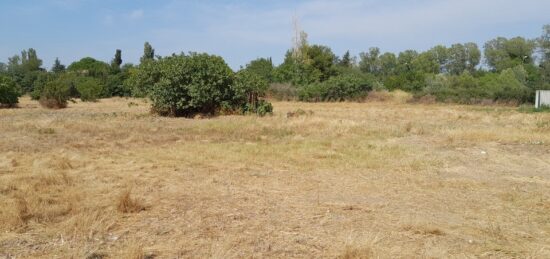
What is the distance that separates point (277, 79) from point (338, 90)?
856cm

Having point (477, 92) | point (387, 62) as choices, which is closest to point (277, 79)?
point (477, 92)

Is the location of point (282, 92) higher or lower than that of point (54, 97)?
higher

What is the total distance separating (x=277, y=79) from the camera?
39719mm

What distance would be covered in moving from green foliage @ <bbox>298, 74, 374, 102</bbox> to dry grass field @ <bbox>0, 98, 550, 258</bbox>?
20.7 metres

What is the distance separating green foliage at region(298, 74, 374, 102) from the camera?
3206cm

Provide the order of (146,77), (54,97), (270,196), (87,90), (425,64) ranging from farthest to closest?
(425,64)
(87,90)
(54,97)
(146,77)
(270,196)

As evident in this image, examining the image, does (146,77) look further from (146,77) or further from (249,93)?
(249,93)

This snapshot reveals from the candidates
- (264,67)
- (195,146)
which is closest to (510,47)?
(264,67)

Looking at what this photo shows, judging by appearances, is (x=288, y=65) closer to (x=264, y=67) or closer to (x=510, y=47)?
(x=264, y=67)

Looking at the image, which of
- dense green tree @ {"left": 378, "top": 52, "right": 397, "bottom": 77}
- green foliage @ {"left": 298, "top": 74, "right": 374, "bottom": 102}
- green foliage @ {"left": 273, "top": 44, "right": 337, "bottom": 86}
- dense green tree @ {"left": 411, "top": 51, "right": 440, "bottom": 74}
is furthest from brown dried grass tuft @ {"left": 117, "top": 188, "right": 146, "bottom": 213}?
dense green tree @ {"left": 378, "top": 52, "right": 397, "bottom": 77}

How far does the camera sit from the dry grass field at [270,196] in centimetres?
426

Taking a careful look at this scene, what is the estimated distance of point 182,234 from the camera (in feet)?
14.8

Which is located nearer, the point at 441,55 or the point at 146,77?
the point at 146,77

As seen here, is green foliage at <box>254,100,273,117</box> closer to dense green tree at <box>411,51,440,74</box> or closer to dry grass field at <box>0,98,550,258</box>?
dry grass field at <box>0,98,550,258</box>
